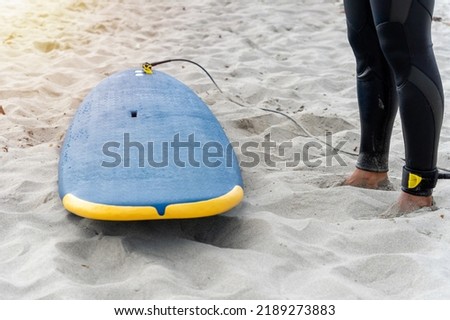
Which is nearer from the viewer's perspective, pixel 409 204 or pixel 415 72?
pixel 415 72

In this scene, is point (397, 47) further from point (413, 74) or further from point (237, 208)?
point (237, 208)

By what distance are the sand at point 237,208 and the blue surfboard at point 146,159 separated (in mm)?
117

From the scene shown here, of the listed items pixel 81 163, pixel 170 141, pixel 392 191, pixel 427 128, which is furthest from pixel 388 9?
pixel 81 163

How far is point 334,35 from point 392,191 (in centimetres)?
267

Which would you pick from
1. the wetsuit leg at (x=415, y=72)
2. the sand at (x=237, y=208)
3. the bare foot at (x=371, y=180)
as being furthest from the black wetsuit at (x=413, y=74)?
the bare foot at (x=371, y=180)

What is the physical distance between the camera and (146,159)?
2.07 meters

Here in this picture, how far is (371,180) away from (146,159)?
804 mm

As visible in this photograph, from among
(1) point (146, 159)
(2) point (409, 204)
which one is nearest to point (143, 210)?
(1) point (146, 159)

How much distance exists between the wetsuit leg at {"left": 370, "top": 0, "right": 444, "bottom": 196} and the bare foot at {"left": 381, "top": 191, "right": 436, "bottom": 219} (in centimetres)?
9

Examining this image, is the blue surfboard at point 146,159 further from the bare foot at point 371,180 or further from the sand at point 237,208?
the bare foot at point 371,180

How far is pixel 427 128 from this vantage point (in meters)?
1.90

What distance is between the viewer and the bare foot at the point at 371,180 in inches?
89.4

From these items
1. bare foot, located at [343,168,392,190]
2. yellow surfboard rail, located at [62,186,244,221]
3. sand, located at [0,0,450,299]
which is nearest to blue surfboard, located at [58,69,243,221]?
yellow surfboard rail, located at [62,186,244,221]

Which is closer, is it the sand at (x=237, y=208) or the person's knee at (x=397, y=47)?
the sand at (x=237, y=208)
